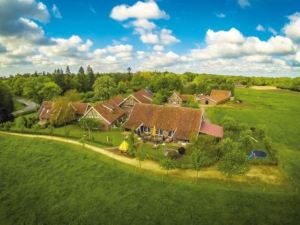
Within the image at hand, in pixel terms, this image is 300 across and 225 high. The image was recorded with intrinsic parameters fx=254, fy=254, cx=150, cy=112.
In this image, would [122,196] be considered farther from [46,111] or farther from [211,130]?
[46,111]

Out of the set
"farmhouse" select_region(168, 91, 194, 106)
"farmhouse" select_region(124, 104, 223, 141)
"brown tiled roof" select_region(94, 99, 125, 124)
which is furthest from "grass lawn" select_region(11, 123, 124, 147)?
"farmhouse" select_region(168, 91, 194, 106)

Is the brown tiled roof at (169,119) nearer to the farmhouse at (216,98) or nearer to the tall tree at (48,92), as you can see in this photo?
the tall tree at (48,92)

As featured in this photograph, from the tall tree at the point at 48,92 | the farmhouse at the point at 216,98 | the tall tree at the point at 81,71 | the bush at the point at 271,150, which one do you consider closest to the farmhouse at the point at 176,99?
the farmhouse at the point at 216,98

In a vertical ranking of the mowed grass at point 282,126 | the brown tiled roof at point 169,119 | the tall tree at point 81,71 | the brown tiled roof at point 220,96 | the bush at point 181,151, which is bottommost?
the mowed grass at point 282,126

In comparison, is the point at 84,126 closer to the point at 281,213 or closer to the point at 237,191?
the point at 237,191

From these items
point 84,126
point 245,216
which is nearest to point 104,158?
point 84,126

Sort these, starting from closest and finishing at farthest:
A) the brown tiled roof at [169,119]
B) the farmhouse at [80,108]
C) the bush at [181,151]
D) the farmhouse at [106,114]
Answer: the bush at [181,151] < the brown tiled roof at [169,119] < the farmhouse at [106,114] < the farmhouse at [80,108]
